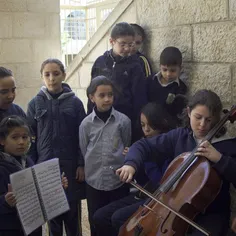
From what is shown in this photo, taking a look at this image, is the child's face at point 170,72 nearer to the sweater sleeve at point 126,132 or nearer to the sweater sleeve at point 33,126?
the sweater sleeve at point 126,132

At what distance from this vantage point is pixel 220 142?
108 inches

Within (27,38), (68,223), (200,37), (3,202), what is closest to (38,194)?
(3,202)

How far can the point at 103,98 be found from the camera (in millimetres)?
3436

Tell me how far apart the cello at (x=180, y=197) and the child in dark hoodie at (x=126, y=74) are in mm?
1040

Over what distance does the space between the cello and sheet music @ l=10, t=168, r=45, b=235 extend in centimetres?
47

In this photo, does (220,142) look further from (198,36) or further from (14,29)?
(14,29)

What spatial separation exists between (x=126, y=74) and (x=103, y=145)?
602 mm

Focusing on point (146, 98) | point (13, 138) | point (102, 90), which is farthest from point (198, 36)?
point (13, 138)

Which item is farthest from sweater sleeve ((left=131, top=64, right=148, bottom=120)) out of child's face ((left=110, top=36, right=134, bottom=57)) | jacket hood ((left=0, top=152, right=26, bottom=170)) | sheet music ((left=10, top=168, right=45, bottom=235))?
sheet music ((left=10, top=168, right=45, bottom=235))

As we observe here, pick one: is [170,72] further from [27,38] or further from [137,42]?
[27,38]

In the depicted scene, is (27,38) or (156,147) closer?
(156,147)

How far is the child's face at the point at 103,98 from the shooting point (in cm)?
343

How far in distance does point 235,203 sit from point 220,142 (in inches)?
31.0

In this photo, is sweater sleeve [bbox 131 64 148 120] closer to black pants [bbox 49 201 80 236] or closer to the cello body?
black pants [bbox 49 201 80 236]
